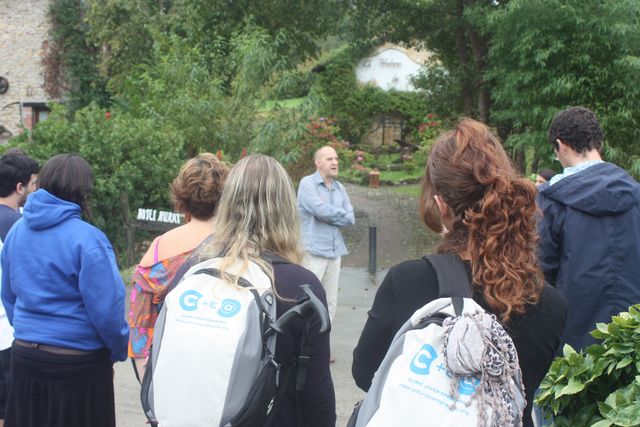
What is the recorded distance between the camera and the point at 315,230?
6.77 metres

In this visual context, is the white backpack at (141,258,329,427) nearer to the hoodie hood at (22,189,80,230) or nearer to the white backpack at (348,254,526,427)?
the white backpack at (348,254,526,427)

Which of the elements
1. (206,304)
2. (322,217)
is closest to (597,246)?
(206,304)

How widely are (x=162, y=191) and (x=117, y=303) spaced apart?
327 inches

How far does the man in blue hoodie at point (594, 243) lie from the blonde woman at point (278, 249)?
142cm

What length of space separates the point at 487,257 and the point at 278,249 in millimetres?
917

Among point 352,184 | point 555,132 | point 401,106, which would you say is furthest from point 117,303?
point 401,106

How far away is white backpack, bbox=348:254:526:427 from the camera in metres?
1.80

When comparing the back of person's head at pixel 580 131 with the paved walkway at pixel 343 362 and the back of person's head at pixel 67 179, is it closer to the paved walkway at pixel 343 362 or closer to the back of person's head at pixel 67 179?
the back of person's head at pixel 67 179

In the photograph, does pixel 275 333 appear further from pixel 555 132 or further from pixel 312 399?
pixel 555 132

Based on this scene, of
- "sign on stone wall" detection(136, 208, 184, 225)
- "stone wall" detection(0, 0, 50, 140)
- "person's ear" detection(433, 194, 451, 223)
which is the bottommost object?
"sign on stone wall" detection(136, 208, 184, 225)

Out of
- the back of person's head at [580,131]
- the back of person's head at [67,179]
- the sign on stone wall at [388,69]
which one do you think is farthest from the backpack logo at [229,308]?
the sign on stone wall at [388,69]

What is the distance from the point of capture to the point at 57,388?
128 inches

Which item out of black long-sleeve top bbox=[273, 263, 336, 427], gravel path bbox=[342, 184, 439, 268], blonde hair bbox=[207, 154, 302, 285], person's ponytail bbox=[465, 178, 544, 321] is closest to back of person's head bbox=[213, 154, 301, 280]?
blonde hair bbox=[207, 154, 302, 285]

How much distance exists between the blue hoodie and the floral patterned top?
23cm
